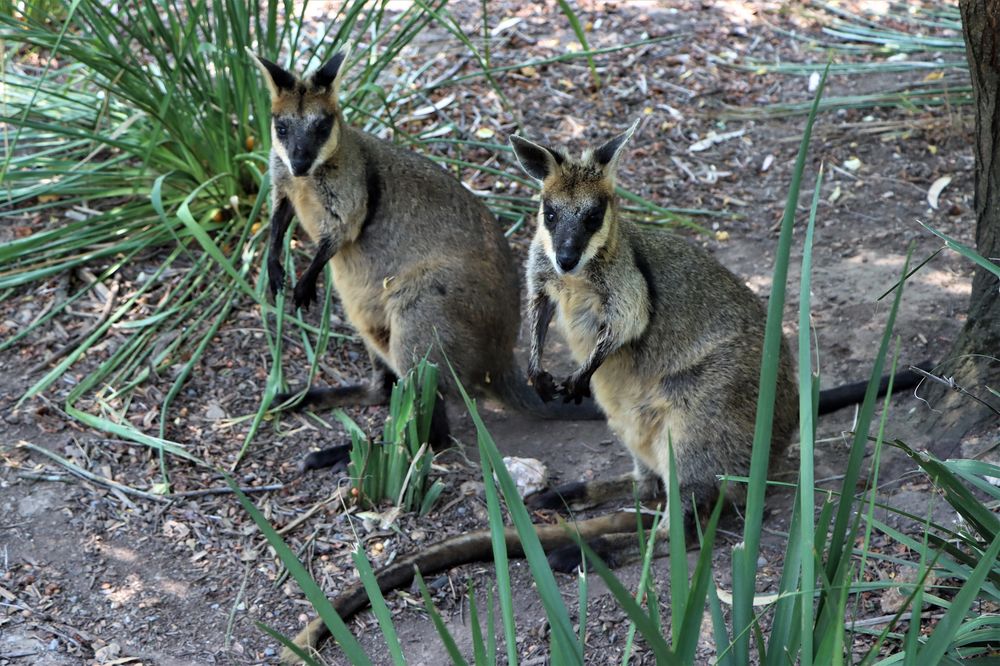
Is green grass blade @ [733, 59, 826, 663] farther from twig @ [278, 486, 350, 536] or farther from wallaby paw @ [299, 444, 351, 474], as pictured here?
wallaby paw @ [299, 444, 351, 474]

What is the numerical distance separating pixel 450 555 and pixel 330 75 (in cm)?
199

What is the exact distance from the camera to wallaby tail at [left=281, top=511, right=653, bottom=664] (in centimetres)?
358

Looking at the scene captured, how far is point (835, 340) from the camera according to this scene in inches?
199

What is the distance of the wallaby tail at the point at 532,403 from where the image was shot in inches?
191

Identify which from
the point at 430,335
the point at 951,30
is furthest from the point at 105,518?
the point at 951,30

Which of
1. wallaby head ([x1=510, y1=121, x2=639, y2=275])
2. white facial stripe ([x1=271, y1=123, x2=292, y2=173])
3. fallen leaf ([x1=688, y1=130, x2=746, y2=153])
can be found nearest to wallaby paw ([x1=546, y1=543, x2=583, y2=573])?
wallaby head ([x1=510, y1=121, x2=639, y2=275])

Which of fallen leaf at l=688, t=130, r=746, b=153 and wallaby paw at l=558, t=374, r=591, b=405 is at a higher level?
fallen leaf at l=688, t=130, r=746, b=153

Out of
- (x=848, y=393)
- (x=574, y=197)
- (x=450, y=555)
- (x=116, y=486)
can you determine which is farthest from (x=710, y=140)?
(x=116, y=486)

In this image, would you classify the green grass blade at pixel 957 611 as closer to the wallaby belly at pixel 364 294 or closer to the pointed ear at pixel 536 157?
the pointed ear at pixel 536 157

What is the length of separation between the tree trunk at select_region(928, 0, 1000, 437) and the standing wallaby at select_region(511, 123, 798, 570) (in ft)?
2.07

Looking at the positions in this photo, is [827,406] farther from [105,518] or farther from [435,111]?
[435,111]

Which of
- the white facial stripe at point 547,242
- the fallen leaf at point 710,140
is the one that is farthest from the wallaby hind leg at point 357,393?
the fallen leaf at point 710,140

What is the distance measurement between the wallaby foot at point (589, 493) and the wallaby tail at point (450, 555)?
0.47 feet

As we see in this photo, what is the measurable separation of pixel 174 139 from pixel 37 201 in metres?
0.96
